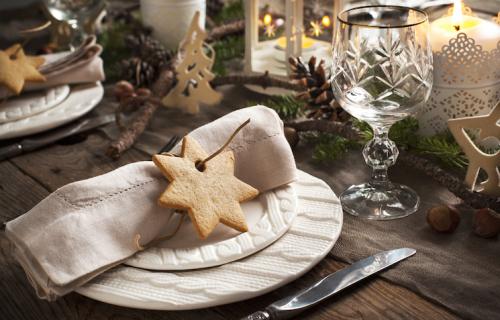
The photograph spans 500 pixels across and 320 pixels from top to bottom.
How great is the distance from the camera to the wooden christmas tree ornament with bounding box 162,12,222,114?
1.31 metres

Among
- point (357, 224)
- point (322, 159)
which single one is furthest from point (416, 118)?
point (357, 224)

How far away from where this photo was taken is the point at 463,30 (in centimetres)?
104

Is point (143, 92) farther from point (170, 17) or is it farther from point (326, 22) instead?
point (326, 22)

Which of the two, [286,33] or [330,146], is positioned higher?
[286,33]

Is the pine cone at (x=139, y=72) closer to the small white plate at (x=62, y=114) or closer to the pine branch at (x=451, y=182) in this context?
the small white plate at (x=62, y=114)

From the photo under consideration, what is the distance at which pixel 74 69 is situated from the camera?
1.32m

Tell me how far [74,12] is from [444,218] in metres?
1.15

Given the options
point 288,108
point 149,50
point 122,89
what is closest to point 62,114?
point 122,89

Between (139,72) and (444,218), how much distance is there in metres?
0.80

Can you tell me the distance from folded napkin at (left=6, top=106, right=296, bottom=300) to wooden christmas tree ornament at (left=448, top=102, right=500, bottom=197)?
1.11 ft

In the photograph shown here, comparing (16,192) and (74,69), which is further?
(74,69)

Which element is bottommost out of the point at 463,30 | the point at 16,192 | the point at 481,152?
the point at 16,192

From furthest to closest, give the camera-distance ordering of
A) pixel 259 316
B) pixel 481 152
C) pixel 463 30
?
1. pixel 463 30
2. pixel 481 152
3. pixel 259 316

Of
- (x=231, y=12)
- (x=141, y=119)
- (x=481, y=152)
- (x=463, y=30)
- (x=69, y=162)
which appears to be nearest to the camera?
(x=481, y=152)
